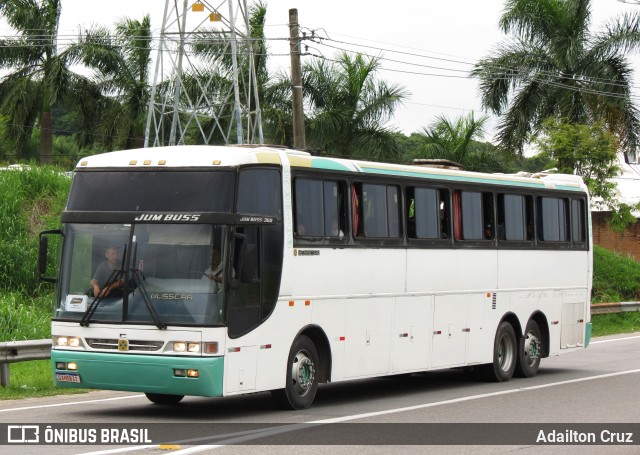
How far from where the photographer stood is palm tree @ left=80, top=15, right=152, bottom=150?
46.2 metres

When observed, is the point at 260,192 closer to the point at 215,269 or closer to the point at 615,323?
the point at 215,269

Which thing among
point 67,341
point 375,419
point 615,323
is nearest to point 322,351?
point 375,419

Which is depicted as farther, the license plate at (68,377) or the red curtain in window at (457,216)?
the red curtain in window at (457,216)

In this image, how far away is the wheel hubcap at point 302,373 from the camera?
1478cm

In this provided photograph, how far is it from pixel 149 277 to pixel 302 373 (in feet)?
7.94

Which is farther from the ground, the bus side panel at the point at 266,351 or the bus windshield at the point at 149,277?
the bus windshield at the point at 149,277

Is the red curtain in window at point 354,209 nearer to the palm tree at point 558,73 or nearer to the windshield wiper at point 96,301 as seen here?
the windshield wiper at point 96,301

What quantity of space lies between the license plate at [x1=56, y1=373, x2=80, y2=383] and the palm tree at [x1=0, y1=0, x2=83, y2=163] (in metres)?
33.1

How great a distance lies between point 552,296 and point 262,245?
8561 millimetres

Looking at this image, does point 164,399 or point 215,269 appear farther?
point 164,399

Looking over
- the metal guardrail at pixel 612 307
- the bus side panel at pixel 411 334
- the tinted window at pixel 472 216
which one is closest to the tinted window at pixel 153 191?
the bus side panel at pixel 411 334

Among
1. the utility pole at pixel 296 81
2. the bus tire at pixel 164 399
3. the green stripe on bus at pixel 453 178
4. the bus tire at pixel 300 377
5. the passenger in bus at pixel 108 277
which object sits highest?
the utility pole at pixel 296 81

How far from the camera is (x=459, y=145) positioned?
46594mm

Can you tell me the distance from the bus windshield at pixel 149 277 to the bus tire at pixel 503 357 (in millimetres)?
7304
